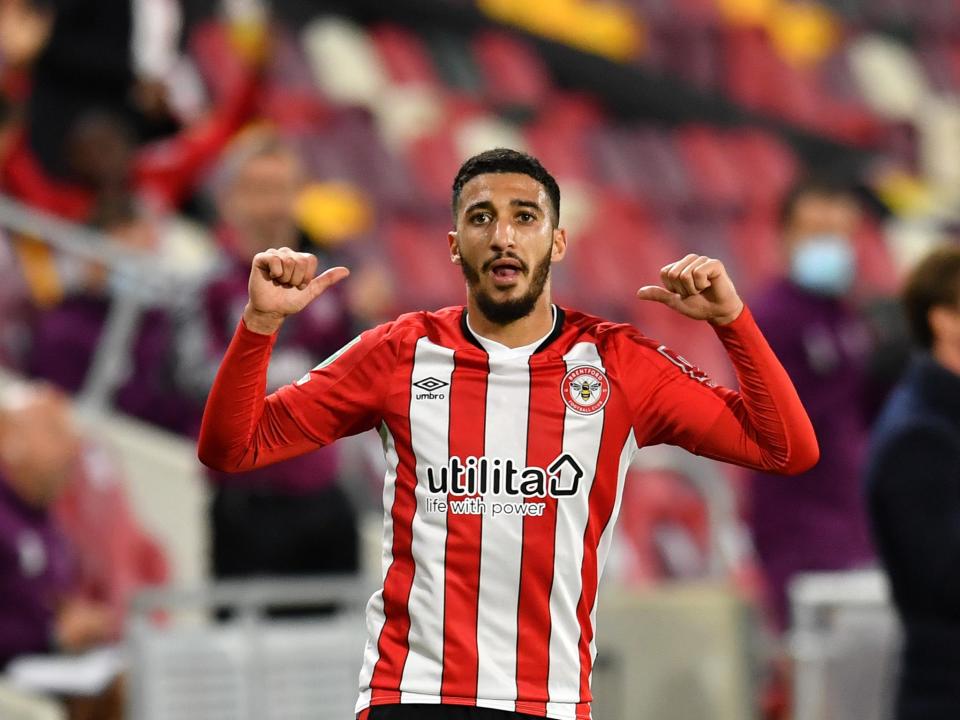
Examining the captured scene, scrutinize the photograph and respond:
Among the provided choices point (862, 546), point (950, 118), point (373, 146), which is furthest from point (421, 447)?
point (950, 118)

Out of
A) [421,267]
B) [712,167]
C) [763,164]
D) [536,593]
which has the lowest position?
[536,593]

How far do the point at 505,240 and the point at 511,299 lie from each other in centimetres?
10

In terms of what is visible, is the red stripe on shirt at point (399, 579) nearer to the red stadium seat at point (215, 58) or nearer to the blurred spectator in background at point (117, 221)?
the blurred spectator in background at point (117, 221)

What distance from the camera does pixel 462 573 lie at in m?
2.78

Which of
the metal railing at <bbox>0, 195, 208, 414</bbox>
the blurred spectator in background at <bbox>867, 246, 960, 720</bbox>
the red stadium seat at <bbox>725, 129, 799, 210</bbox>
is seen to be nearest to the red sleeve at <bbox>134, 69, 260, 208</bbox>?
the metal railing at <bbox>0, 195, 208, 414</bbox>

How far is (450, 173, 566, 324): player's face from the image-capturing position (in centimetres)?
279

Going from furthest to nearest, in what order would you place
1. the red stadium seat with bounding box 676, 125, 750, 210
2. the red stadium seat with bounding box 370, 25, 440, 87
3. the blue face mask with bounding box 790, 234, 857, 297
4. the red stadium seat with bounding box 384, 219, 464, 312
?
the red stadium seat with bounding box 676, 125, 750, 210 → the red stadium seat with bounding box 370, 25, 440, 87 → the red stadium seat with bounding box 384, 219, 464, 312 → the blue face mask with bounding box 790, 234, 857, 297

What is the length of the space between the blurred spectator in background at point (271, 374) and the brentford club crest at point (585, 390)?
2.42 metres

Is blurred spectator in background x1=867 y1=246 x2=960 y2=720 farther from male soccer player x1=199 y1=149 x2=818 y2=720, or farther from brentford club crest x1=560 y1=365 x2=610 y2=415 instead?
brentford club crest x1=560 y1=365 x2=610 y2=415

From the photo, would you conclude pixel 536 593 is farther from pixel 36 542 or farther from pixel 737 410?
pixel 36 542

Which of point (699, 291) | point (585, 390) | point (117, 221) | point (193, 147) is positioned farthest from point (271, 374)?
point (193, 147)

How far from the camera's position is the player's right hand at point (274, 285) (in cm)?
275

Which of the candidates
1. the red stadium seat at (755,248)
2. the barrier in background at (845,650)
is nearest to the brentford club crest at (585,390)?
the barrier in background at (845,650)

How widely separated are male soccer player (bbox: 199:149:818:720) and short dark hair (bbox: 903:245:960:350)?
1.28 m
